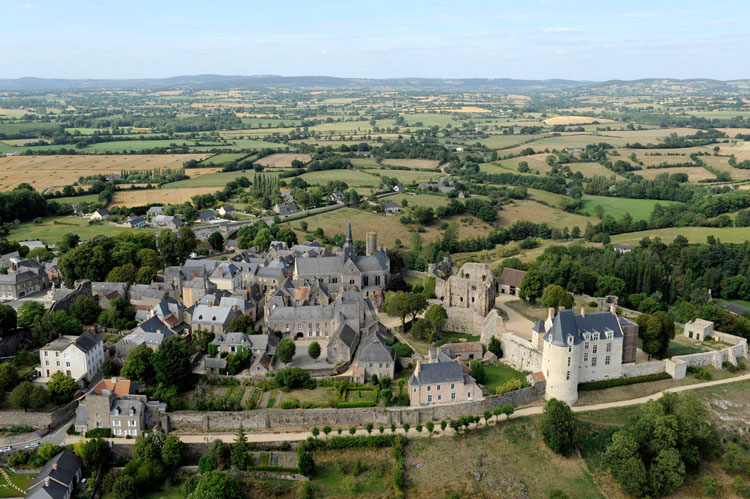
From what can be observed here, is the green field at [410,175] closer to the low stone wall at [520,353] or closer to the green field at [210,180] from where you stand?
the green field at [210,180]

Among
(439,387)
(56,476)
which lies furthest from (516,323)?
(56,476)

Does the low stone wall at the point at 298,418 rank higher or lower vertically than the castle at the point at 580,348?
lower

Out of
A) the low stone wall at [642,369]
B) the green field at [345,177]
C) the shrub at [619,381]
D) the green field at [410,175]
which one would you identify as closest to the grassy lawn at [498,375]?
the shrub at [619,381]

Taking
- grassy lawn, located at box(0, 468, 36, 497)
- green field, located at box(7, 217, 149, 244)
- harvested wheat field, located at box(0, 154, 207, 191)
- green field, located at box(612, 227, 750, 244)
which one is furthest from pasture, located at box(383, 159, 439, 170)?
grassy lawn, located at box(0, 468, 36, 497)

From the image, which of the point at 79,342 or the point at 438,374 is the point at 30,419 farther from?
the point at 438,374

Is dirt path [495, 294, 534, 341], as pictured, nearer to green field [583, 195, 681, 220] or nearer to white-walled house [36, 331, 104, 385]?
white-walled house [36, 331, 104, 385]

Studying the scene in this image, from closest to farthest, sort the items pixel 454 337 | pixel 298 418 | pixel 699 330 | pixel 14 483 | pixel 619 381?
pixel 14 483 < pixel 298 418 < pixel 619 381 < pixel 454 337 < pixel 699 330
